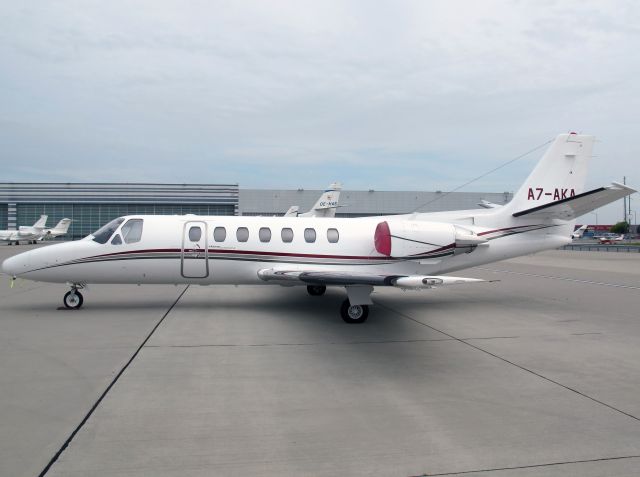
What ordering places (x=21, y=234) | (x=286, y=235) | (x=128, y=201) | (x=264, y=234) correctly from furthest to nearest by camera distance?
(x=128, y=201) < (x=21, y=234) < (x=286, y=235) < (x=264, y=234)

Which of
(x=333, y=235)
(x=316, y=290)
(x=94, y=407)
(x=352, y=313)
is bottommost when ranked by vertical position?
(x=94, y=407)

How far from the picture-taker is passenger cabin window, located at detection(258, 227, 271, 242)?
1280 cm

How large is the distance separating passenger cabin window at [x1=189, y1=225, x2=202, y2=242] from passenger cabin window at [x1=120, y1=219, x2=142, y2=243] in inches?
48.3

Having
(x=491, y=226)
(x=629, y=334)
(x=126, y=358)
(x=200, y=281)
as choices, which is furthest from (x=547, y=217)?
(x=126, y=358)

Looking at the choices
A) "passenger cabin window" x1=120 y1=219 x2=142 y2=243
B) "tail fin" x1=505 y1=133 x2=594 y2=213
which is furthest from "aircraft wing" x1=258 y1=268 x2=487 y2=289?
"tail fin" x1=505 y1=133 x2=594 y2=213

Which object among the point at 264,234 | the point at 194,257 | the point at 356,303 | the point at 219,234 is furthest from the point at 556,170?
the point at 194,257

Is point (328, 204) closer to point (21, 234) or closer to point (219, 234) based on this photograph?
point (219, 234)

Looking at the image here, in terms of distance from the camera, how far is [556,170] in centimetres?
1438

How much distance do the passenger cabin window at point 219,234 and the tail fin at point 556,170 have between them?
25.9ft

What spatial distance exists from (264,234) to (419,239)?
386 centimetres

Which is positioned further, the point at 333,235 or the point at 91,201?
the point at 91,201

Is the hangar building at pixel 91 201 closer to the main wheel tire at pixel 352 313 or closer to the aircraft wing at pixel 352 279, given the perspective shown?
the aircraft wing at pixel 352 279

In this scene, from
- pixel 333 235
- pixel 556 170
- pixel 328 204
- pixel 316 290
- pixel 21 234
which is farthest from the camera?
pixel 21 234

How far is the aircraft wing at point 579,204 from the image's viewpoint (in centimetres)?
1192
